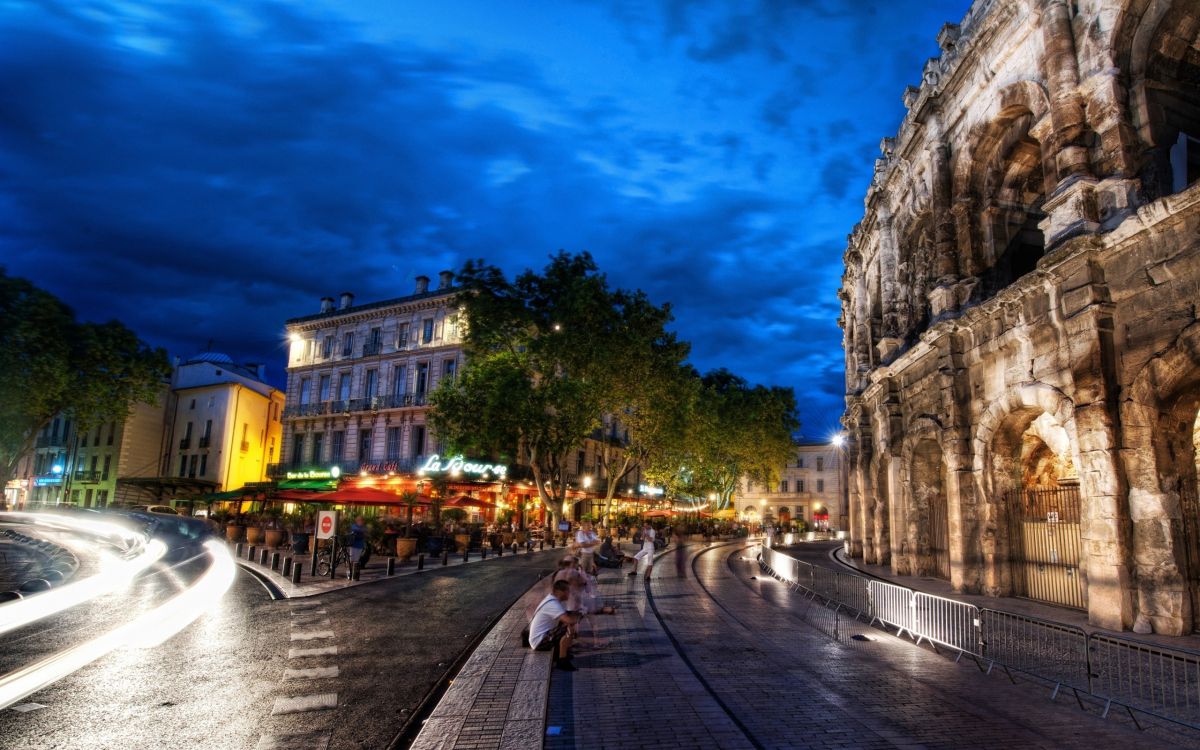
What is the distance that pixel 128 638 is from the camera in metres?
9.23

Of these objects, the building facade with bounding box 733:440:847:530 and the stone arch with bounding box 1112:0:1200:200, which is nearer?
the stone arch with bounding box 1112:0:1200:200

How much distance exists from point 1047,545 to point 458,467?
2650 centimetres

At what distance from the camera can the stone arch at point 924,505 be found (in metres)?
17.5

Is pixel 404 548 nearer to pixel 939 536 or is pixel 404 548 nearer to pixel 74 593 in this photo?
pixel 74 593

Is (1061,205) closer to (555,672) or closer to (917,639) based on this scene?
(917,639)

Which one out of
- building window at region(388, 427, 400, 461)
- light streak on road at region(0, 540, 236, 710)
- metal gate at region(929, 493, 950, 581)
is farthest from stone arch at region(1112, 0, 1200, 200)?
building window at region(388, 427, 400, 461)

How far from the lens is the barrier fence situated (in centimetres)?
637

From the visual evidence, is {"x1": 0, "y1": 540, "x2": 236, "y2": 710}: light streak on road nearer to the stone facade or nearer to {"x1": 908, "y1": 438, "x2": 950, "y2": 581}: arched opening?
the stone facade

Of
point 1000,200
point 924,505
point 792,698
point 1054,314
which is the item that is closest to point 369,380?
point 924,505

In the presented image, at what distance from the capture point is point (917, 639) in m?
9.91

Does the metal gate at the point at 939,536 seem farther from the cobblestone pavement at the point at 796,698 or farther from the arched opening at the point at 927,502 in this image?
the cobblestone pavement at the point at 796,698

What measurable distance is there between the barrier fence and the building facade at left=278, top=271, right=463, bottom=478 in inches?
1214

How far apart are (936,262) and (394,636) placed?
15.6 meters

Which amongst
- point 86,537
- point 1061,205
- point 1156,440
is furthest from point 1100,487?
point 86,537
